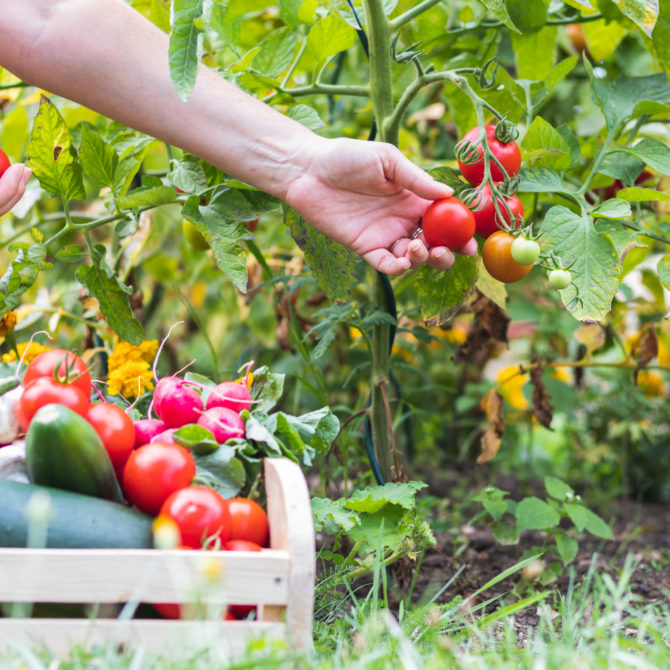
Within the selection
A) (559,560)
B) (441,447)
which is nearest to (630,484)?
(441,447)

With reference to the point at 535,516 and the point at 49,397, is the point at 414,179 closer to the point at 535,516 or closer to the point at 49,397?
the point at 49,397

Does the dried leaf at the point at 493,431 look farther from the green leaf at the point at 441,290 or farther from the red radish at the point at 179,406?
the red radish at the point at 179,406

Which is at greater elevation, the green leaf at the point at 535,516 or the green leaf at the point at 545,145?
the green leaf at the point at 545,145

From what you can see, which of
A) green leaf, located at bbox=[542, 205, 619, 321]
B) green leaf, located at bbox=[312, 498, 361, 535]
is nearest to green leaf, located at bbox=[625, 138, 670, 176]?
green leaf, located at bbox=[542, 205, 619, 321]

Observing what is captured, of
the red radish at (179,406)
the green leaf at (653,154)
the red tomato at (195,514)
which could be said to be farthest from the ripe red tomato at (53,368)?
the green leaf at (653,154)

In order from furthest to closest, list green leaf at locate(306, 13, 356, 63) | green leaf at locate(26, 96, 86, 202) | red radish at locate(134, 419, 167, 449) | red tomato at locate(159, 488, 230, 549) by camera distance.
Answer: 1. green leaf at locate(306, 13, 356, 63)
2. green leaf at locate(26, 96, 86, 202)
3. red radish at locate(134, 419, 167, 449)
4. red tomato at locate(159, 488, 230, 549)

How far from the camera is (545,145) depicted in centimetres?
135

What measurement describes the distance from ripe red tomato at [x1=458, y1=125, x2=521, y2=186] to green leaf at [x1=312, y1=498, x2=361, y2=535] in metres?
0.58

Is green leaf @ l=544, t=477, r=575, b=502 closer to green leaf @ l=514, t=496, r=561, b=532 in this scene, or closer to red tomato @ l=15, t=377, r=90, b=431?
green leaf @ l=514, t=496, r=561, b=532

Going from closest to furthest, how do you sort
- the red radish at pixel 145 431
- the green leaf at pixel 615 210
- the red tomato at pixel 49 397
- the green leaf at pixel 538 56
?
the red tomato at pixel 49 397
the red radish at pixel 145 431
the green leaf at pixel 615 210
the green leaf at pixel 538 56

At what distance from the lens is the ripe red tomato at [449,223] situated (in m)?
1.13

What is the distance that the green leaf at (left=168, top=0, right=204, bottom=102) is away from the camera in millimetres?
981

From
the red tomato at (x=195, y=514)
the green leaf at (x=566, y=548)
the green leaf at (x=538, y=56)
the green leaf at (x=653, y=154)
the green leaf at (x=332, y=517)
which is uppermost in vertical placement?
the green leaf at (x=538, y=56)

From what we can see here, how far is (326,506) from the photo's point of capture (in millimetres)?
1160
